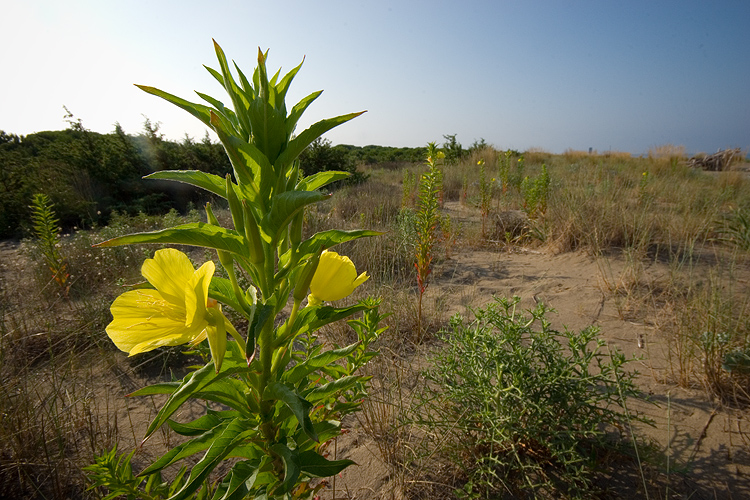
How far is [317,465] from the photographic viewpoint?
0.70 m

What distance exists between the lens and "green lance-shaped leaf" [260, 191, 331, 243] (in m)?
0.54

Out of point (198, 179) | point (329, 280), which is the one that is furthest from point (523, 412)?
point (198, 179)

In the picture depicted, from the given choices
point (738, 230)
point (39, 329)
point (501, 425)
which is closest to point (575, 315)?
point (501, 425)

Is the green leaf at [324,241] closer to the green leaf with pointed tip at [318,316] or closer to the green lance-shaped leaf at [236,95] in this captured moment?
the green leaf with pointed tip at [318,316]

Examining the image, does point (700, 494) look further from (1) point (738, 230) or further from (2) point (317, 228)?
(2) point (317, 228)

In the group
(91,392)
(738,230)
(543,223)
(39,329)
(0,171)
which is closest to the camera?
(91,392)

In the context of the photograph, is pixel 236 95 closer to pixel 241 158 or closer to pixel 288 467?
pixel 241 158

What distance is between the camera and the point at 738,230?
343 cm

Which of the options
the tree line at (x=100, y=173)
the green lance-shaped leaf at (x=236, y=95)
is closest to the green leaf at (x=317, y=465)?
the green lance-shaped leaf at (x=236, y=95)

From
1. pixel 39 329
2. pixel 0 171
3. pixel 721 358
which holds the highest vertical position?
pixel 0 171

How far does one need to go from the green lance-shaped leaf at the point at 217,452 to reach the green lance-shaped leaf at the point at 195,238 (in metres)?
0.36

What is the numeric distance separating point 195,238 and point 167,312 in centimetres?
18

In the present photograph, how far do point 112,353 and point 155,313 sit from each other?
2.07 meters

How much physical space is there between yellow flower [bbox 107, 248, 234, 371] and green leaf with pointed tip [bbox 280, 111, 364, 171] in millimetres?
231
